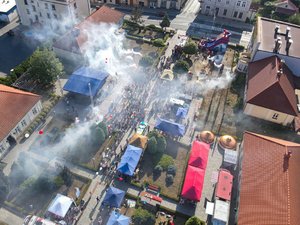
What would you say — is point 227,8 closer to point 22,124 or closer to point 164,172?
point 164,172

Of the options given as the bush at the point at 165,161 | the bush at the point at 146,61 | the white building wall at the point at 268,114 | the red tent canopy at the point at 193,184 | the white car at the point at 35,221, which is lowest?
the white car at the point at 35,221

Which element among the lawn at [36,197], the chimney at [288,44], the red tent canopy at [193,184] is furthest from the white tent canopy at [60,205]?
the chimney at [288,44]

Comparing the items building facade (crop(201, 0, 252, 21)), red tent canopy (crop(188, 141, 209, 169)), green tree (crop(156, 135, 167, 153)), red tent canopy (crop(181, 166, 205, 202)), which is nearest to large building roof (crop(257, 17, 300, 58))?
building facade (crop(201, 0, 252, 21))

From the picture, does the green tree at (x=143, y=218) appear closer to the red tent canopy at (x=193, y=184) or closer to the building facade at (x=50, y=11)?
the red tent canopy at (x=193, y=184)

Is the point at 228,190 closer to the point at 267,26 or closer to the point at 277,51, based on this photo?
the point at 277,51

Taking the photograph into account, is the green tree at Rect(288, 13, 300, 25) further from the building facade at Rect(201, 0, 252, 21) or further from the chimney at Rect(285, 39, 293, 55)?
the chimney at Rect(285, 39, 293, 55)

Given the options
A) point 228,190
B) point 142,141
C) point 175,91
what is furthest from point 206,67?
point 228,190
